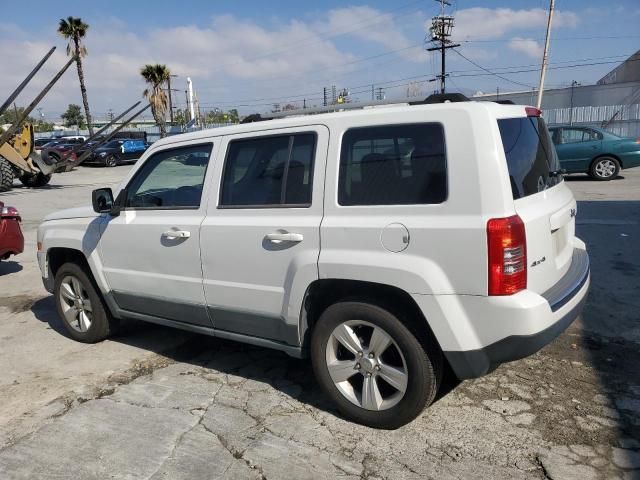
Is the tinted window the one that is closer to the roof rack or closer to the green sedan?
the roof rack

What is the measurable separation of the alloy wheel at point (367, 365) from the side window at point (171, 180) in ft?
4.80

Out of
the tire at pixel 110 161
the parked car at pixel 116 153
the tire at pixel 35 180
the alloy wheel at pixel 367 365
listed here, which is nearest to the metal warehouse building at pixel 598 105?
the parked car at pixel 116 153

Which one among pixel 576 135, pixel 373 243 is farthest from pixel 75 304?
pixel 576 135

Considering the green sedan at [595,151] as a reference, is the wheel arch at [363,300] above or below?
below

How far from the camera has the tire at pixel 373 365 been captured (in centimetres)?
305

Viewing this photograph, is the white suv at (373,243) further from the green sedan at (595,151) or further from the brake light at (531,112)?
the green sedan at (595,151)

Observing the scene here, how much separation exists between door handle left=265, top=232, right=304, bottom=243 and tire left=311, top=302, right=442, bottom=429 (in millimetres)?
463

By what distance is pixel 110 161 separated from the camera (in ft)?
98.3

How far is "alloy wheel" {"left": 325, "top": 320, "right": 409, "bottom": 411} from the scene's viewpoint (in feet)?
10.3

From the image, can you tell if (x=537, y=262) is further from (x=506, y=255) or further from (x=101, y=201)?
(x=101, y=201)

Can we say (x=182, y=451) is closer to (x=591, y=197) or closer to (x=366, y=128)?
(x=366, y=128)

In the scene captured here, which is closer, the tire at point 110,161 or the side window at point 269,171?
the side window at point 269,171

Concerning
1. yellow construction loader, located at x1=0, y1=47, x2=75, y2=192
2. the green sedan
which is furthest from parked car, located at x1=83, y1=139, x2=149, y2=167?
the green sedan

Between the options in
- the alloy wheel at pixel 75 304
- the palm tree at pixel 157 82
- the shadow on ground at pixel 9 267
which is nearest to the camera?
the alloy wheel at pixel 75 304
